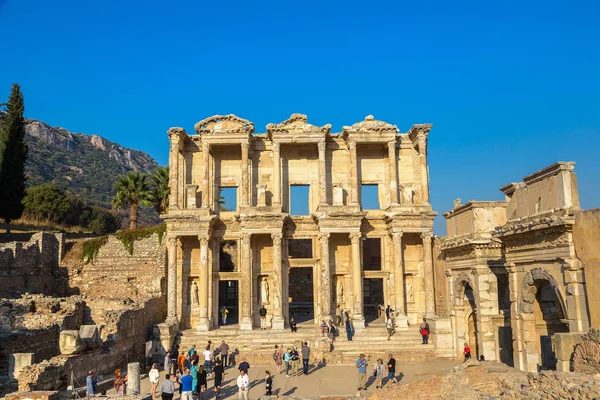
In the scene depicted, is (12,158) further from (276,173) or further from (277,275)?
(277,275)

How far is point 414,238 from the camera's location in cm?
2738

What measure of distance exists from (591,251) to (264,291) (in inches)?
721

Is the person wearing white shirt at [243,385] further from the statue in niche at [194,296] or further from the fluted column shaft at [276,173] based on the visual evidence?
the fluted column shaft at [276,173]

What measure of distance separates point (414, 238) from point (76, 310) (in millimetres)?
16997

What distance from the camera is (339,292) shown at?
27281mm

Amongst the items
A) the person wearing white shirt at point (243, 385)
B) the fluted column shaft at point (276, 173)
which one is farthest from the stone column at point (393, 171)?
the person wearing white shirt at point (243, 385)

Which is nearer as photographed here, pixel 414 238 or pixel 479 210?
pixel 479 210

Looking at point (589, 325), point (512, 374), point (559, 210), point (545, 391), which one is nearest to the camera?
point (545, 391)

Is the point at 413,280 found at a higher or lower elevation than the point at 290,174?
lower

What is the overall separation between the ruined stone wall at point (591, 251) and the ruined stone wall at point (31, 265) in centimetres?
2806

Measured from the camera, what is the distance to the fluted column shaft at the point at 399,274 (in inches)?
1019

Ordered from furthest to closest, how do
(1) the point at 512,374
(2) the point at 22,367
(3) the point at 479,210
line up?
1. (3) the point at 479,210
2. (2) the point at 22,367
3. (1) the point at 512,374

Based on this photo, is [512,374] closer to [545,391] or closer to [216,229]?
[545,391]

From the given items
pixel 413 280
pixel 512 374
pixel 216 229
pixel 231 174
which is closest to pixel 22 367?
pixel 512 374
